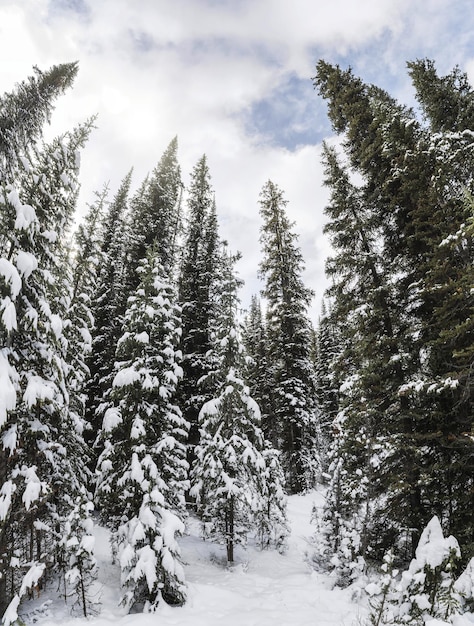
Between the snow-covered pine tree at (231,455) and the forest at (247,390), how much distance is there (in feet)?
0.26

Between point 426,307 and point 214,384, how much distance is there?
9.56 metres

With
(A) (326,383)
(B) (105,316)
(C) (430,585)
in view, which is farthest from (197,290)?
(A) (326,383)

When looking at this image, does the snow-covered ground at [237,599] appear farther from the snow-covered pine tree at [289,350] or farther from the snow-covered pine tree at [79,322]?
the snow-covered pine tree at [289,350]

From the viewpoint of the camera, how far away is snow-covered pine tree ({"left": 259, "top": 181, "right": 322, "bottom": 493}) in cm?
2166

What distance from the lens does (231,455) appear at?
12453mm

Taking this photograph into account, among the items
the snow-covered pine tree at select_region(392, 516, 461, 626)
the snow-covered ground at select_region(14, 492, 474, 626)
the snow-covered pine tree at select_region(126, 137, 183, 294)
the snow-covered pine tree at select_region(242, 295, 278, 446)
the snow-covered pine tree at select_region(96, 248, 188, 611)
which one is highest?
the snow-covered pine tree at select_region(126, 137, 183, 294)

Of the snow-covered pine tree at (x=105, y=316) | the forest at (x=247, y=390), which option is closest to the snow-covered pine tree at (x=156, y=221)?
the snow-covered pine tree at (x=105, y=316)

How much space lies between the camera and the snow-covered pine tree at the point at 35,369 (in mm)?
7527

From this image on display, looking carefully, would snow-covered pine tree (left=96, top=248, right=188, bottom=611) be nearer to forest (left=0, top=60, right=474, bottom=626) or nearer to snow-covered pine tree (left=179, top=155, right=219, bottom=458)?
forest (left=0, top=60, right=474, bottom=626)

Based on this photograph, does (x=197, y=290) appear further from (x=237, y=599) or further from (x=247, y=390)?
(x=237, y=599)

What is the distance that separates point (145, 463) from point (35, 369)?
390 cm

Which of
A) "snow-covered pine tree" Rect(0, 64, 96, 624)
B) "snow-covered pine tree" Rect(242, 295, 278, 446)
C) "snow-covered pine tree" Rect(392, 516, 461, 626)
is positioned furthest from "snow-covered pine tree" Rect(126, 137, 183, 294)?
"snow-covered pine tree" Rect(392, 516, 461, 626)

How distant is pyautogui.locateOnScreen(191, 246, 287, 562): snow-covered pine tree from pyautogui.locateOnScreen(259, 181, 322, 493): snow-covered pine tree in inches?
289

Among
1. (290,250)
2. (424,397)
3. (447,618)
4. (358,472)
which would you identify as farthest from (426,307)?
(290,250)
